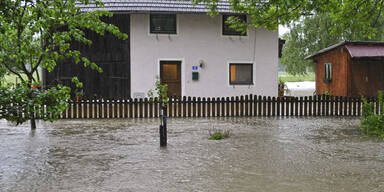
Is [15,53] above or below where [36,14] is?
below

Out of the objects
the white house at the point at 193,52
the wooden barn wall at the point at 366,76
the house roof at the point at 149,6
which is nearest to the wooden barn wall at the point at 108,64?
the white house at the point at 193,52

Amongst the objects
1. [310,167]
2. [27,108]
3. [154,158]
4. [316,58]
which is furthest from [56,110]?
[316,58]

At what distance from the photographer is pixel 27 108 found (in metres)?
6.45

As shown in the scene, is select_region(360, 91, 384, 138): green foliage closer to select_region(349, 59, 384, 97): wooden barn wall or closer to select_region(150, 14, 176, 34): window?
select_region(150, 14, 176, 34): window

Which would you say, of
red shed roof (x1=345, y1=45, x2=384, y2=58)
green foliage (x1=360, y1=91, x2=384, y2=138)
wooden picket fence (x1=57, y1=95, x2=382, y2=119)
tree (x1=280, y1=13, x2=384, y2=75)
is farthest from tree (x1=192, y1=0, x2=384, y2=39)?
tree (x1=280, y1=13, x2=384, y2=75)

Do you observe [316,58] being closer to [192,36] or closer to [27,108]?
[192,36]

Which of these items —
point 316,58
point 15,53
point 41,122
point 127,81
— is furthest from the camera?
point 316,58

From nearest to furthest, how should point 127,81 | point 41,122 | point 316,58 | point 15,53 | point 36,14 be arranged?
point 36,14, point 15,53, point 41,122, point 127,81, point 316,58

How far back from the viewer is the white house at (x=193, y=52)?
Result: 1895 cm

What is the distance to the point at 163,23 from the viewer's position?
63.7 feet

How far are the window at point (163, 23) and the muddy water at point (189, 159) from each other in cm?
815

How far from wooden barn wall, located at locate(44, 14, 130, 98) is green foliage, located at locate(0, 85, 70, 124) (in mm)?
12102

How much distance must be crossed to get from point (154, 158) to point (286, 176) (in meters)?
2.58

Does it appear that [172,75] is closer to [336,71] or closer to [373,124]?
[336,71]
